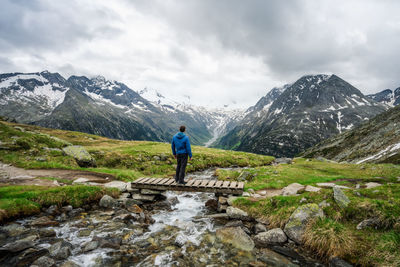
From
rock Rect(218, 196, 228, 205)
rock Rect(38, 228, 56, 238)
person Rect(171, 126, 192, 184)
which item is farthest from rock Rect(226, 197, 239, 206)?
rock Rect(38, 228, 56, 238)

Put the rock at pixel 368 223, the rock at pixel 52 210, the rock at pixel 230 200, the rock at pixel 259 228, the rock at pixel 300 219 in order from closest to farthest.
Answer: the rock at pixel 368 223, the rock at pixel 300 219, the rock at pixel 259 228, the rock at pixel 52 210, the rock at pixel 230 200

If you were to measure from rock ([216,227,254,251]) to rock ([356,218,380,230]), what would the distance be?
5.23m

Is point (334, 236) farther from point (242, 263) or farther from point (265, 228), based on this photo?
point (242, 263)

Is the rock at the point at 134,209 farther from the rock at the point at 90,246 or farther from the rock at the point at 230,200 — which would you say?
the rock at the point at 230,200

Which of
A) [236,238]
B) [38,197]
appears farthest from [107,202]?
→ [236,238]

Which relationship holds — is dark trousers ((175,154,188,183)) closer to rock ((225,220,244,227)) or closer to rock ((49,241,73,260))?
rock ((225,220,244,227))

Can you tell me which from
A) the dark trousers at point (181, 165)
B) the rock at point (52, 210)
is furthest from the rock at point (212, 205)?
the rock at point (52, 210)

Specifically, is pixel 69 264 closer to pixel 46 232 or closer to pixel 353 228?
pixel 46 232

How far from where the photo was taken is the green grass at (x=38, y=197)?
37.3 ft

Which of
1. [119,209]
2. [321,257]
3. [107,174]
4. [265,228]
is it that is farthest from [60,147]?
[321,257]

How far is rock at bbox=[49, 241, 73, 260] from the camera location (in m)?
8.58

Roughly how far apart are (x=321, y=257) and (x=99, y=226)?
11.8 meters

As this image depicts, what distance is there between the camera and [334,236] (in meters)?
9.00

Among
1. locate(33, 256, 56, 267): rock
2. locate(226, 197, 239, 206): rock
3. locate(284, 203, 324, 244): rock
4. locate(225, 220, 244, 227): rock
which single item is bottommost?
locate(33, 256, 56, 267): rock
